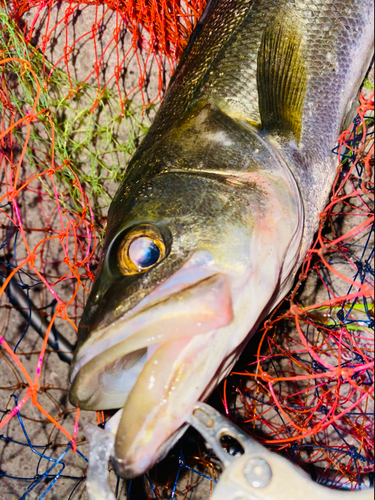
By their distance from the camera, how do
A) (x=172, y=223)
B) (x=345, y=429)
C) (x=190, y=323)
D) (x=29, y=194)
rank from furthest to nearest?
1. (x=29, y=194)
2. (x=345, y=429)
3. (x=172, y=223)
4. (x=190, y=323)

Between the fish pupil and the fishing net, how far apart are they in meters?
0.94

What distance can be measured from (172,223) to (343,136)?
3.06ft

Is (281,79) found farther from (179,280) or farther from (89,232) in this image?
(89,232)

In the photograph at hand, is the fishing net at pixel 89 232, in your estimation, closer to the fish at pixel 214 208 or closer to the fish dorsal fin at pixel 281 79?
the fish at pixel 214 208

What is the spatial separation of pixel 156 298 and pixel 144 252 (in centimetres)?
18

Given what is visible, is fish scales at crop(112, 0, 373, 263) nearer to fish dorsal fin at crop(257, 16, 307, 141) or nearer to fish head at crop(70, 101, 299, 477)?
fish dorsal fin at crop(257, 16, 307, 141)

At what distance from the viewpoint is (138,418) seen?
4.37 feet

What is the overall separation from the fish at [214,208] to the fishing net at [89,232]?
0.59 m

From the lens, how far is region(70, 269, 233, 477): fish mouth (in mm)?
1286

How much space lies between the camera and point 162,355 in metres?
1.32

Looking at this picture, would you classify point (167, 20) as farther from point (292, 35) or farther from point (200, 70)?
point (292, 35)

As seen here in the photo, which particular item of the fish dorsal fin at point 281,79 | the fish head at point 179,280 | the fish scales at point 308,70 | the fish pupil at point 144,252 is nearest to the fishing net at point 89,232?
the fish scales at point 308,70

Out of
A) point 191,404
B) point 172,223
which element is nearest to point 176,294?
point 172,223

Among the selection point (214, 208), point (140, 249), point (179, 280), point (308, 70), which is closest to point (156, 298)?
point (179, 280)
